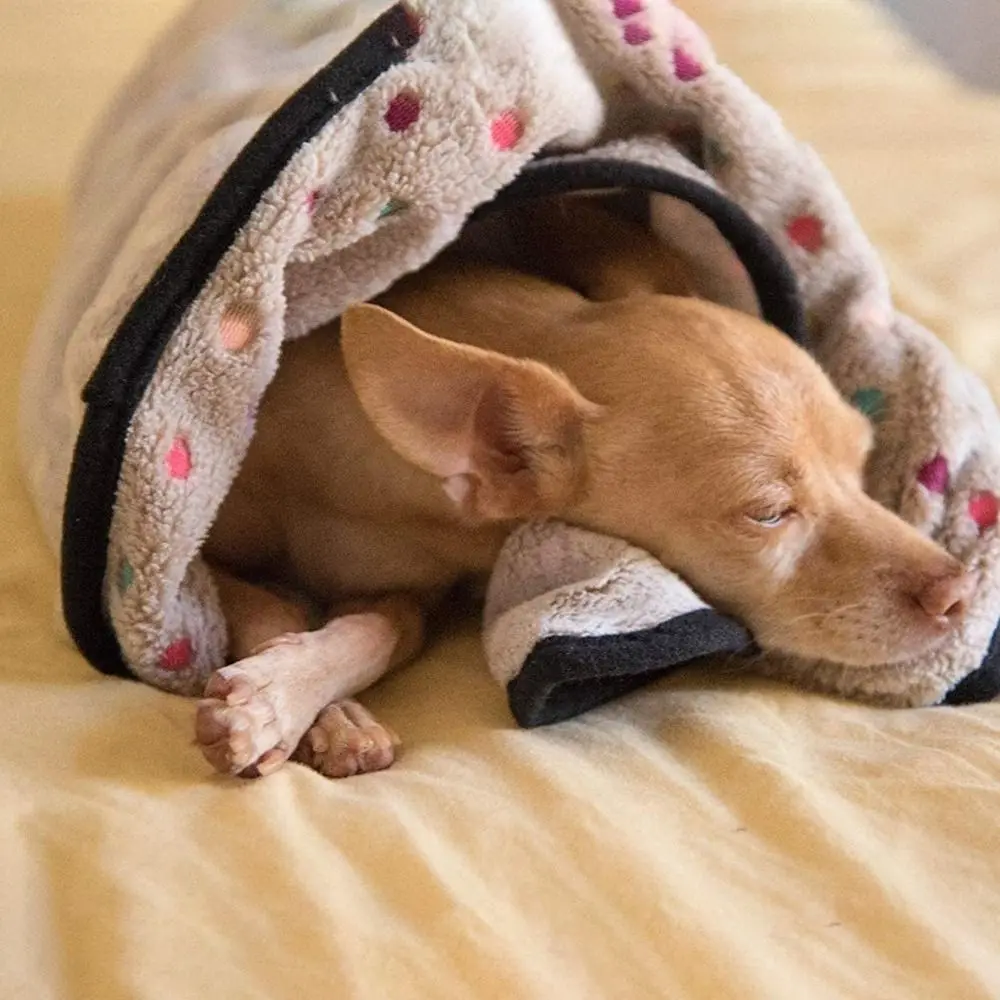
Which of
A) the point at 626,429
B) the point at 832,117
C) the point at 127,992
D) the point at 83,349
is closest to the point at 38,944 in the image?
the point at 127,992

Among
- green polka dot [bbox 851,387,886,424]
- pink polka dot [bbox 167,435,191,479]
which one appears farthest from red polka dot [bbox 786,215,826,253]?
pink polka dot [bbox 167,435,191,479]

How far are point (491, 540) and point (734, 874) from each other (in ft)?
1.66

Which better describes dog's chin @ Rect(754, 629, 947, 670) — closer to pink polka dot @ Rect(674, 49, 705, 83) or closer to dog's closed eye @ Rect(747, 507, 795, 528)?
dog's closed eye @ Rect(747, 507, 795, 528)

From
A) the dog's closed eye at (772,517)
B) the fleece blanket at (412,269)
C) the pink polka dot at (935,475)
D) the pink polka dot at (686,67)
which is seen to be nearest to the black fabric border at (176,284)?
the fleece blanket at (412,269)

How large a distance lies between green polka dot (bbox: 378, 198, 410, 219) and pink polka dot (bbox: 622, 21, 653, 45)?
0.32 meters

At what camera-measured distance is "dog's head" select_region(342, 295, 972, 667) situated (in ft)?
3.49

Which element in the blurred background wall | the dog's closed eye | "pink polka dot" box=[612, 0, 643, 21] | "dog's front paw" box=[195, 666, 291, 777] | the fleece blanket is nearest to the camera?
"dog's front paw" box=[195, 666, 291, 777]

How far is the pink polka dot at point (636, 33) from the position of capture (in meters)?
1.21

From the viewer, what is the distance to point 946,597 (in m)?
1.05

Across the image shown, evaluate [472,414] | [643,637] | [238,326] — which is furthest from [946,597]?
[238,326]

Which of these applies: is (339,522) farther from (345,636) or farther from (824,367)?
(824,367)

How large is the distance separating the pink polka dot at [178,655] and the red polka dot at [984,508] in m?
0.74

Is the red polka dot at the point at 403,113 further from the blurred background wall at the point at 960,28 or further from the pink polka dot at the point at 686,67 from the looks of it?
the blurred background wall at the point at 960,28

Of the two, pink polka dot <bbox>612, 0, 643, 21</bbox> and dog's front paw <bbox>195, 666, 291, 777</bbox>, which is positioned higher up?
pink polka dot <bbox>612, 0, 643, 21</bbox>
